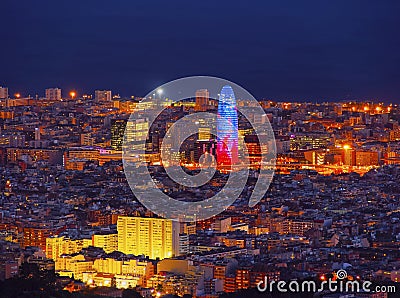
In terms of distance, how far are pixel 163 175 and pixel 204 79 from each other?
17.1 ft

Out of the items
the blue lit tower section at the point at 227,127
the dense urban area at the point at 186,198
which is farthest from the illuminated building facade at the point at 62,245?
the blue lit tower section at the point at 227,127

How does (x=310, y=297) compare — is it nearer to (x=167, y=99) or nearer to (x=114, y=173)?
(x=114, y=173)

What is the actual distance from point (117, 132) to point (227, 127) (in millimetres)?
2134

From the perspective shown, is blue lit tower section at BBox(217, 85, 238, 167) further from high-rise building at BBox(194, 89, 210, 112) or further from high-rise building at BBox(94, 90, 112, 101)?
high-rise building at BBox(94, 90, 112, 101)

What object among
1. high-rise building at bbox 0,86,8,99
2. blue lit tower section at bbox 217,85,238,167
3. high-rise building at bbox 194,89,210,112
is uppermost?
high-rise building at bbox 0,86,8,99

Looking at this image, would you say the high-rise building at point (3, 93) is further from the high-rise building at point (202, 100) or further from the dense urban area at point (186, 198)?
the high-rise building at point (202, 100)

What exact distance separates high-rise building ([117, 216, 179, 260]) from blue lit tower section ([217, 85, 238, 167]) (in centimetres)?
799

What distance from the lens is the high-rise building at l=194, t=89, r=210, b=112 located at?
2303 cm

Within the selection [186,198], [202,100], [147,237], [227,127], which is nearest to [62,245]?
[147,237]

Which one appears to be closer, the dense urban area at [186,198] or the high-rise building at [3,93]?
the dense urban area at [186,198]

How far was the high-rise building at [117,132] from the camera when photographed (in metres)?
24.2

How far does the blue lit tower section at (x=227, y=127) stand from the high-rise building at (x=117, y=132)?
1846 mm

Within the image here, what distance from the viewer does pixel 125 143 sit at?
24.1 metres

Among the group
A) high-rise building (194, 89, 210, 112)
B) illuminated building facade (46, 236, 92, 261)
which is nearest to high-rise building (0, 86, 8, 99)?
high-rise building (194, 89, 210, 112)
